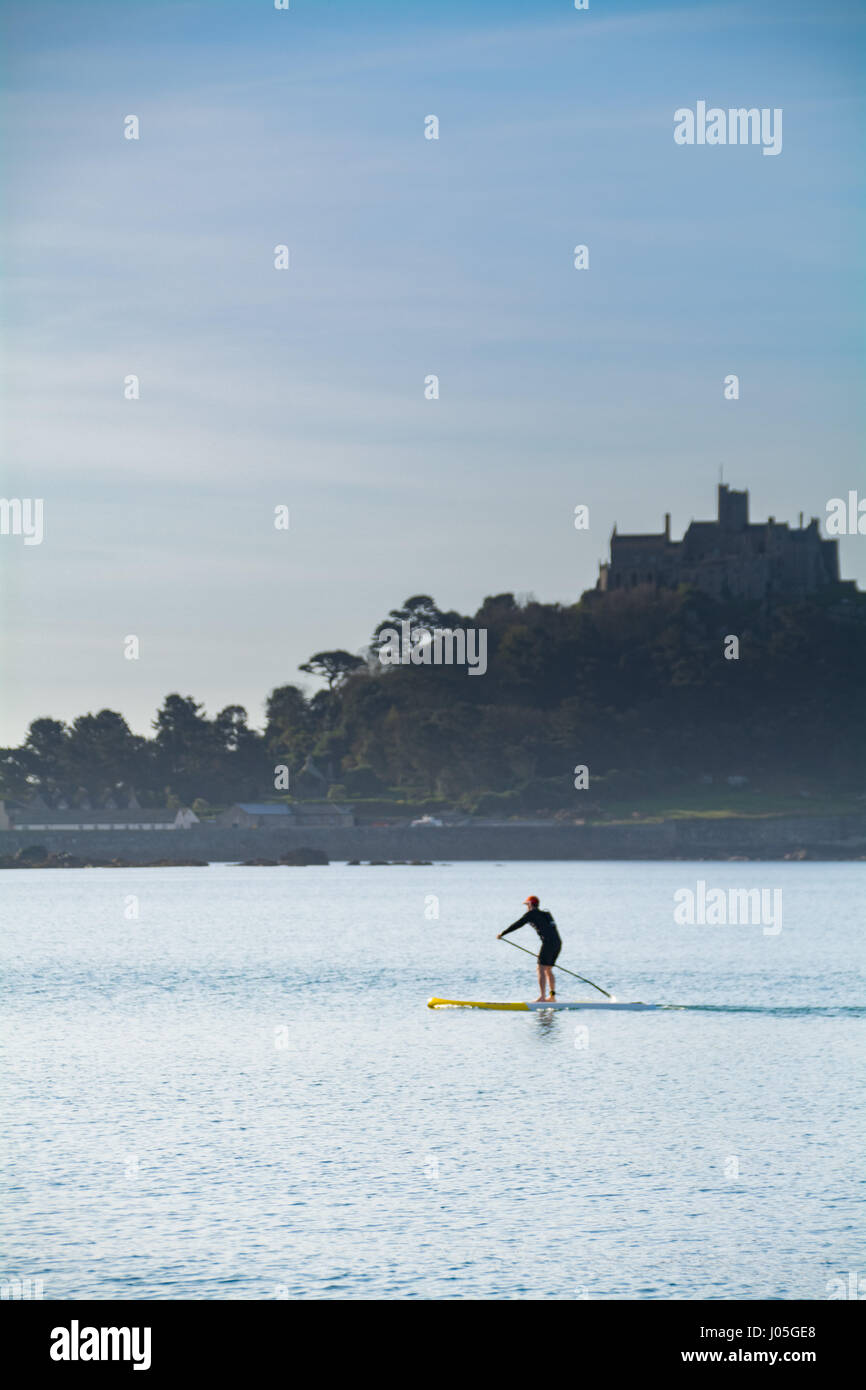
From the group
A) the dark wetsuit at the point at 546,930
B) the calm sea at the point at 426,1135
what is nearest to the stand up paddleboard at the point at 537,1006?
the calm sea at the point at 426,1135

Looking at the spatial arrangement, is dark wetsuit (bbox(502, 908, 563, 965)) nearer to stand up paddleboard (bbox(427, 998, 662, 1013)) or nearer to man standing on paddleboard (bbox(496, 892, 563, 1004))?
man standing on paddleboard (bbox(496, 892, 563, 1004))

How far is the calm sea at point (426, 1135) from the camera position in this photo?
17719 millimetres

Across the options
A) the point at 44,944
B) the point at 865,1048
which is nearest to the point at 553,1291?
the point at 865,1048

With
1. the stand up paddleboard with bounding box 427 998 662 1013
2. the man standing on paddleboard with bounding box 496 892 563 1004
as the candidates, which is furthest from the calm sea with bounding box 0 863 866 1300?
the man standing on paddleboard with bounding box 496 892 563 1004

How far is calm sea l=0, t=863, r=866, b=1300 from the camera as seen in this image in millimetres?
17719

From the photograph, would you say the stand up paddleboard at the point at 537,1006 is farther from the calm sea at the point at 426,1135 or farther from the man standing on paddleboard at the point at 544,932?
the man standing on paddleboard at the point at 544,932

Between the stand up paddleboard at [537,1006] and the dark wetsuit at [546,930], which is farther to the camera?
→ the stand up paddleboard at [537,1006]

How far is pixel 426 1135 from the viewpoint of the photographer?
2455 centimetres

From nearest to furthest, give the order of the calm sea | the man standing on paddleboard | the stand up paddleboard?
the calm sea
the man standing on paddleboard
the stand up paddleboard

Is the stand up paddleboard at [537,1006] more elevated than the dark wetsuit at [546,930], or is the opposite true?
the dark wetsuit at [546,930]

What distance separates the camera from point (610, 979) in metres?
52.7

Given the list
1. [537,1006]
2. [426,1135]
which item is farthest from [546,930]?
[426,1135]
